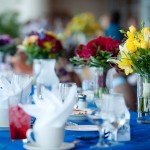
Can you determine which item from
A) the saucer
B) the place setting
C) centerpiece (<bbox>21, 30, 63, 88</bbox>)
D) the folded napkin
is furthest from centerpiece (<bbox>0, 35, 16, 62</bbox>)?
the saucer

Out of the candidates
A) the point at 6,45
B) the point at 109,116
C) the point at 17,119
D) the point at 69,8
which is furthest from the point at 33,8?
the point at 109,116

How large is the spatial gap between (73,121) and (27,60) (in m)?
2.11

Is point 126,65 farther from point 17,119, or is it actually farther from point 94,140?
point 17,119

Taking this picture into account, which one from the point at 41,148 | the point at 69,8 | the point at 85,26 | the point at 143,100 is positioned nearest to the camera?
the point at 41,148

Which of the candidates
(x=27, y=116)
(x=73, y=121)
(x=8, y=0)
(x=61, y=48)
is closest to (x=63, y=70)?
(x=61, y=48)

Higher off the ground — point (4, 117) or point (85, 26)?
point (85, 26)

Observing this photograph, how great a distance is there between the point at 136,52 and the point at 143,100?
0.27 meters

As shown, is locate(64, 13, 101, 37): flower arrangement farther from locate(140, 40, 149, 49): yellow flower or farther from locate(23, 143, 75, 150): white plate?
locate(23, 143, 75, 150): white plate

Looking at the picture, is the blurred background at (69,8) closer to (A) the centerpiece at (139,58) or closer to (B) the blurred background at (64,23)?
(B) the blurred background at (64,23)

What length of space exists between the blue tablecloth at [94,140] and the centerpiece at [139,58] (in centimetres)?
16

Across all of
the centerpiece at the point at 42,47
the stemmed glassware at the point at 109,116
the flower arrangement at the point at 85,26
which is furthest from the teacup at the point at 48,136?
the flower arrangement at the point at 85,26

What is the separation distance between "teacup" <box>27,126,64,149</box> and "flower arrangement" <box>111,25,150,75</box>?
0.62m

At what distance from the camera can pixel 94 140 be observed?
90.2 inches

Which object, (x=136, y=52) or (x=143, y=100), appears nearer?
(x=136, y=52)
